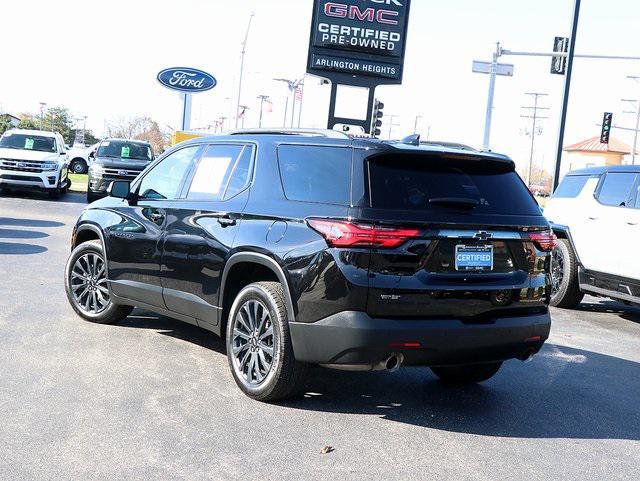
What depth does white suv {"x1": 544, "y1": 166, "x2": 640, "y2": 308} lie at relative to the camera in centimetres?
897

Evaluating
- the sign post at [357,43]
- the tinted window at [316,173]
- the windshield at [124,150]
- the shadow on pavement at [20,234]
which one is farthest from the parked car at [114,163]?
the tinted window at [316,173]

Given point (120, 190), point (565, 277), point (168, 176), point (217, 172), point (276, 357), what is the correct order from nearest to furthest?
point (276, 357), point (217, 172), point (168, 176), point (120, 190), point (565, 277)

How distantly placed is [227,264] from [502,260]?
1.90m

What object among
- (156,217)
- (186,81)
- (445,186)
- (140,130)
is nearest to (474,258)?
(445,186)

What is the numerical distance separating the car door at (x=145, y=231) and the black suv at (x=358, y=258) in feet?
1.10

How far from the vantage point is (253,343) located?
5.29m

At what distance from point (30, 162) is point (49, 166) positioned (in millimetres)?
544

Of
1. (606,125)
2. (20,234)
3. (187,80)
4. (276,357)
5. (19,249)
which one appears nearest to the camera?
(276,357)

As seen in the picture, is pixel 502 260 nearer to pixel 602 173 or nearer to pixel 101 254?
pixel 101 254

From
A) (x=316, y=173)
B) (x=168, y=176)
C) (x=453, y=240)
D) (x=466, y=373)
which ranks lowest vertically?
(x=466, y=373)

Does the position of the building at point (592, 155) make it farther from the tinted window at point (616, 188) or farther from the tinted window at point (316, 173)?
the tinted window at point (316, 173)

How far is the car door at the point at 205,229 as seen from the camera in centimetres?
561

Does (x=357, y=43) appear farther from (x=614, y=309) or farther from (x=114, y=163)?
Answer: (x=614, y=309)

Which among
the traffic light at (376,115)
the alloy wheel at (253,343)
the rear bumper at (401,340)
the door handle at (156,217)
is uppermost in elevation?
the traffic light at (376,115)
